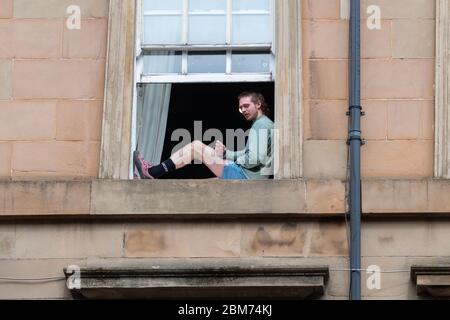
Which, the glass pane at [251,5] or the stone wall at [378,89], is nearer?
the stone wall at [378,89]

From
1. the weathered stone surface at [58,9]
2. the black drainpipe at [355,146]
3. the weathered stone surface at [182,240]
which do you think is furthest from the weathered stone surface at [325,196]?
the weathered stone surface at [58,9]

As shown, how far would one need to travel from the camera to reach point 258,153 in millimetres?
16141

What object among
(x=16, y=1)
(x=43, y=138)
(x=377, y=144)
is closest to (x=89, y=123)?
Answer: (x=43, y=138)

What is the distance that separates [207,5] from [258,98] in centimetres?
107

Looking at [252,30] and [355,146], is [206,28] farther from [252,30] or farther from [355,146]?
[355,146]

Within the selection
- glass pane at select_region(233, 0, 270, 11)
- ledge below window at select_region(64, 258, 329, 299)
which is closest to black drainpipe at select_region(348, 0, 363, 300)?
ledge below window at select_region(64, 258, 329, 299)

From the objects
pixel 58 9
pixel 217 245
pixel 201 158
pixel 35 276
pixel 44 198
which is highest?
pixel 58 9

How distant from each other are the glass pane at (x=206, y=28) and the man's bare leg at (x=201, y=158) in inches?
42.5

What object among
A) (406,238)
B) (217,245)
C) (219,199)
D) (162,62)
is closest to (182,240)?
(217,245)

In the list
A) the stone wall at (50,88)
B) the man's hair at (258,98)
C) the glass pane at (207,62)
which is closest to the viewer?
the stone wall at (50,88)

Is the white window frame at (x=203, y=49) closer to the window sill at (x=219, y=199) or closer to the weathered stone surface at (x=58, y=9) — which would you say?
the weathered stone surface at (x=58, y=9)

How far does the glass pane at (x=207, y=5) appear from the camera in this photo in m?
16.5

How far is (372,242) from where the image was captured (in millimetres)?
15484
